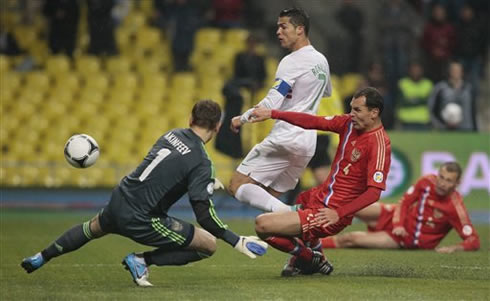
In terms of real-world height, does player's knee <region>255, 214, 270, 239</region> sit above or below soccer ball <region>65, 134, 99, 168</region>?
below

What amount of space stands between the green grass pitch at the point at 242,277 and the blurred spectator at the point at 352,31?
9.34 m

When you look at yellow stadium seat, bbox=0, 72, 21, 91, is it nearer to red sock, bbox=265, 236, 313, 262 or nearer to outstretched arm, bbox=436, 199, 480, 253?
outstretched arm, bbox=436, 199, 480, 253

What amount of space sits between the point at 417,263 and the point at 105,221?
347cm

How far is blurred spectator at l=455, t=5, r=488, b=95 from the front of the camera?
20047mm

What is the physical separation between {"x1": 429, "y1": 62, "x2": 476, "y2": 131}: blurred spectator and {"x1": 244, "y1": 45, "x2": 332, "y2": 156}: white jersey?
26.0 ft

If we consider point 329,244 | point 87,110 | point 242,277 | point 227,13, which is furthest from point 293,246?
point 227,13

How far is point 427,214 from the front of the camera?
38.6 feet

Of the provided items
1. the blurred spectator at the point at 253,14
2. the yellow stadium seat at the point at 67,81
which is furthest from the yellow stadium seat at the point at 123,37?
the blurred spectator at the point at 253,14

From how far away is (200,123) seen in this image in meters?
8.30

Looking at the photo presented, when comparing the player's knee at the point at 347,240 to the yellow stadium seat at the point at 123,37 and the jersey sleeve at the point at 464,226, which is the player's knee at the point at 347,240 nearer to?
the jersey sleeve at the point at 464,226

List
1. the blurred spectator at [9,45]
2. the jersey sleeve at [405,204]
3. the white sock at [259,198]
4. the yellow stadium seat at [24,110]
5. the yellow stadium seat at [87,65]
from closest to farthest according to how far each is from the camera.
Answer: the white sock at [259,198] → the jersey sleeve at [405,204] → the yellow stadium seat at [24,110] → the yellow stadium seat at [87,65] → the blurred spectator at [9,45]

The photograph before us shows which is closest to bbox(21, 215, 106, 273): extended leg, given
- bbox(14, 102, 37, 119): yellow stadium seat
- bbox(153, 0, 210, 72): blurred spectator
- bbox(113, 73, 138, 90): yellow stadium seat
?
bbox(14, 102, 37, 119): yellow stadium seat

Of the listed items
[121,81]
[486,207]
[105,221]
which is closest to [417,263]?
[105,221]

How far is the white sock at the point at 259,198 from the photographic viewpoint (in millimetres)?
9508
